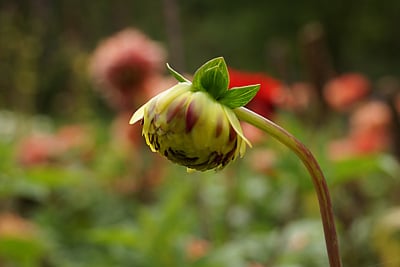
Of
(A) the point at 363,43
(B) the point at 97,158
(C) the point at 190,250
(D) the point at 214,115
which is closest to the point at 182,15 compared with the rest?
(A) the point at 363,43

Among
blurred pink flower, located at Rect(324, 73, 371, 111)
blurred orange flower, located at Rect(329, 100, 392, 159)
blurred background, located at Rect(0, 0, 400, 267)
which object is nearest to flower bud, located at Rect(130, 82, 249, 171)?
blurred background, located at Rect(0, 0, 400, 267)

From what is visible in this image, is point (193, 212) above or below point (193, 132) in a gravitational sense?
above

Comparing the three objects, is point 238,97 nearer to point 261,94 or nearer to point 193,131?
point 193,131

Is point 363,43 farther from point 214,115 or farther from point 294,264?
point 214,115

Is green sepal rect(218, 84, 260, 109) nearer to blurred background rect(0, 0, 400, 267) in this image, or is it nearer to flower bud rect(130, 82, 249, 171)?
flower bud rect(130, 82, 249, 171)

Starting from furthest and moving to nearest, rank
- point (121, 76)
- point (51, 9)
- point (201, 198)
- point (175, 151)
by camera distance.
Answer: point (51, 9) < point (121, 76) < point (201, 198) < point (175, 151)

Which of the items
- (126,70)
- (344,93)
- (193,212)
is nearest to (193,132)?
(193,212)
